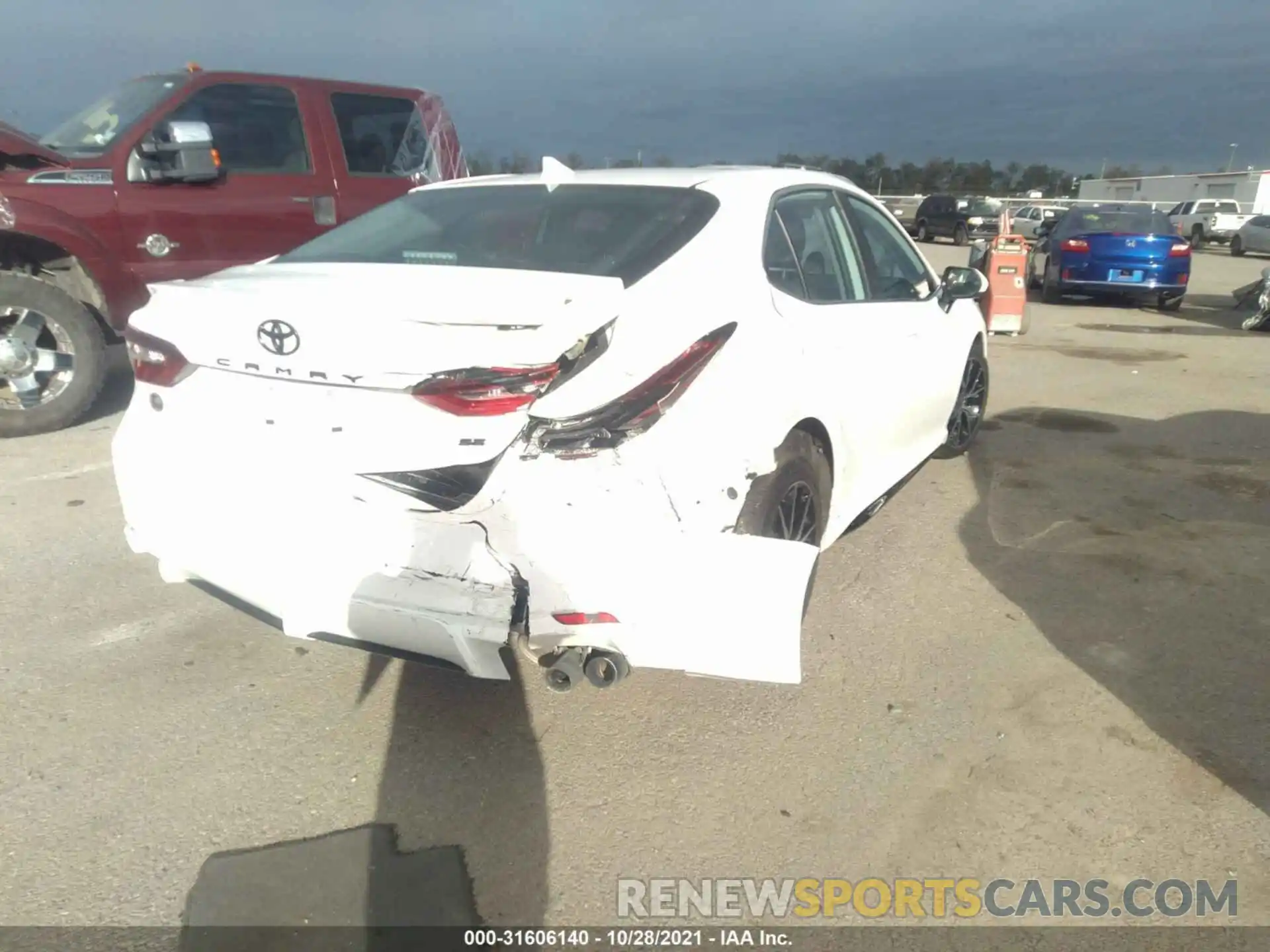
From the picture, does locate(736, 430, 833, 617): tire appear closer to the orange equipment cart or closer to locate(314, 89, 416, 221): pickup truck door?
locate(314, 89, 416, 221): pickup truck door

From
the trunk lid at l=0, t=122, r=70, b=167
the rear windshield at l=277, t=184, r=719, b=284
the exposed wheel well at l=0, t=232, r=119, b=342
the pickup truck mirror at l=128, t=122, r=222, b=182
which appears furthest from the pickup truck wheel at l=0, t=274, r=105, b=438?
the rear windshield at l=277, t=184, r=719, b=284

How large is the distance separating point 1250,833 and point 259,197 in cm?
632

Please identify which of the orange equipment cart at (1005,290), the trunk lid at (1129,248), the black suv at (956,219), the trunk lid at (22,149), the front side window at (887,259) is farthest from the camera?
the black suv at (956,219)

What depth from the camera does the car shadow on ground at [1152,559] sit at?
3.18 meters

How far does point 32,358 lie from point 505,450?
4950mm

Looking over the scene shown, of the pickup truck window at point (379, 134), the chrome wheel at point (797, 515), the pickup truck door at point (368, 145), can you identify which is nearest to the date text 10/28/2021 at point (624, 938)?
the chrome wheel at point (797, 515)

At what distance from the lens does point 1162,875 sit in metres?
2.43

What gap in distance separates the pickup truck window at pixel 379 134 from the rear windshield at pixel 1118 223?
1091 cm

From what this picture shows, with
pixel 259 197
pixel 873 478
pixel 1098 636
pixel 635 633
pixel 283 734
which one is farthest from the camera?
pixel 259 197

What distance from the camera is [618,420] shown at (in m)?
2.40

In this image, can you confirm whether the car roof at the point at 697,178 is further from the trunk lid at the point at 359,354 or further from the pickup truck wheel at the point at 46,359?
the pickup truck wheel at the point at 46,359

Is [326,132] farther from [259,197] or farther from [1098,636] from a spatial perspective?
[1098,636]

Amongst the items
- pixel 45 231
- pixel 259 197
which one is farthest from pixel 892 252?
pixel 45 231

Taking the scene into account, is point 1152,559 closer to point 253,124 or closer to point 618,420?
point 618,420
